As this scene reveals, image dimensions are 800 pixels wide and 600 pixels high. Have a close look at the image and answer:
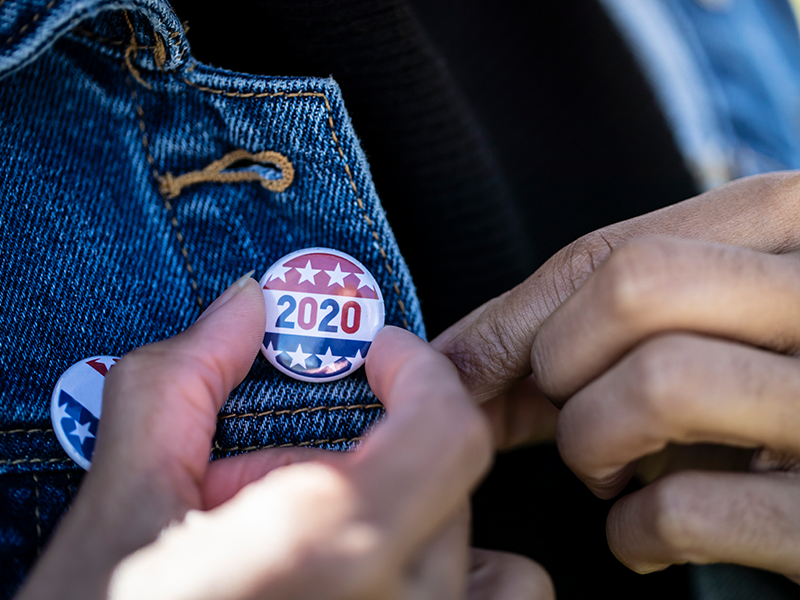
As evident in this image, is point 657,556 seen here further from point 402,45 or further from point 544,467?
point 402,45

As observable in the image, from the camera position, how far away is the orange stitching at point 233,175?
2.88ft

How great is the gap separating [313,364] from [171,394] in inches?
10.1

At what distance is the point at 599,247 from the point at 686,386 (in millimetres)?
280

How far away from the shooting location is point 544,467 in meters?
1.35

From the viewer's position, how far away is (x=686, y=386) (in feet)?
2.17

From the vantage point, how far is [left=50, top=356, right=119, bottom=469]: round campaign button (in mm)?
790

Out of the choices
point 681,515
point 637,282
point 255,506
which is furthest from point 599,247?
point 255,506

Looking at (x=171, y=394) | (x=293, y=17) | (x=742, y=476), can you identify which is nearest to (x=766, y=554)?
(x=742, y=476)

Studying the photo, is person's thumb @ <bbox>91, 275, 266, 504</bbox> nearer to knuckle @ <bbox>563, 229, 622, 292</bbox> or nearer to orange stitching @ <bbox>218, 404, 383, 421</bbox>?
orange stitching @ <bbox>218, 404, 383, 421</bbox>

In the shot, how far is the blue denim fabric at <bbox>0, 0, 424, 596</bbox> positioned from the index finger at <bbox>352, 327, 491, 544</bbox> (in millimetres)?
291

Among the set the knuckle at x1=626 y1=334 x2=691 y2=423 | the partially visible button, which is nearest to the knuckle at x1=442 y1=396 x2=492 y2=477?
the knuckle at x1=626 y1=334 x2=691 y2=423

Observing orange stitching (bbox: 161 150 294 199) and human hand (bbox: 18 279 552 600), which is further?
orange stitching (bbox: 161 150 294 199)

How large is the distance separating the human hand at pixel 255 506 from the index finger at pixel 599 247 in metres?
0.21

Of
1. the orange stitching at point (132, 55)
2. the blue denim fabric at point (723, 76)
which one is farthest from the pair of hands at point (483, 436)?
the blue denim fabric at point (723, 76)
